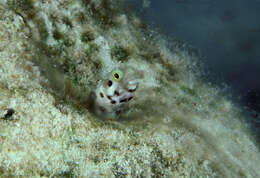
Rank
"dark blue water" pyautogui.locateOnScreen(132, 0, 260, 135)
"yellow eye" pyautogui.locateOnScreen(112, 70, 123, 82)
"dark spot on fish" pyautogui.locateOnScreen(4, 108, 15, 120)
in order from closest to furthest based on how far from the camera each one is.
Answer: "dark spot on fish" pyautogui.locateOnScreen(4, 108, 15, 120) < "yellow eye" pyautogui.locateOnScreen(112, 70, 123, 82) < "dark blue water" pyautogui.locateOnScreen(132, 0, 260, 135)

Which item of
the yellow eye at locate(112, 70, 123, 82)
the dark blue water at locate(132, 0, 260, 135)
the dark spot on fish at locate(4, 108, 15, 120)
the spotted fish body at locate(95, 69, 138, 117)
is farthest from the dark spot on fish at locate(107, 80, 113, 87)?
the dark blue water at locate(132, 0, 260, 135)

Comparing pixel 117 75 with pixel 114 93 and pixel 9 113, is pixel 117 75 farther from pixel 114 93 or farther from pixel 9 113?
pixel 9 113

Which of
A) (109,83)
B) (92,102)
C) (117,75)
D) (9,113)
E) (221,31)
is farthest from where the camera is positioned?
(221,31)

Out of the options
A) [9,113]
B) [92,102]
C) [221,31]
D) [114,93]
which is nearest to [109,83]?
[114,93]

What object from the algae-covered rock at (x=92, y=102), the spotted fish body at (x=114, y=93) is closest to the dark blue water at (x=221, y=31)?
the algae-covered rock at (x=92, y=102)

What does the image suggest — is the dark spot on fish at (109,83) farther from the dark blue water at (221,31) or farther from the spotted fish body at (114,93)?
the dark blue water at (221,31)

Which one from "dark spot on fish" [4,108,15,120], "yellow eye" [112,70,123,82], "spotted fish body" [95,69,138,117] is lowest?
"dark spot on fish" [4,108,15,120]

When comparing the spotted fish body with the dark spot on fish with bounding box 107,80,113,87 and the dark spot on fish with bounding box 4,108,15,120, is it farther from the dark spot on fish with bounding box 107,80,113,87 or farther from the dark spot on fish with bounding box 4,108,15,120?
the dark spot on fish with bounding box 4,108,15,120

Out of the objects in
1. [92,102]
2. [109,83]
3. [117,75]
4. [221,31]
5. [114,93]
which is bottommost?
[92,102]
